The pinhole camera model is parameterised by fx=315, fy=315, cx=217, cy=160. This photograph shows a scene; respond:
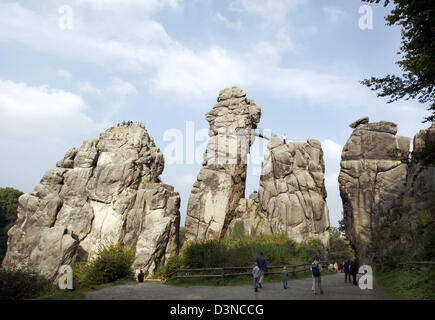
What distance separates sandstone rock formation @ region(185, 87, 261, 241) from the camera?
4412 centimetres

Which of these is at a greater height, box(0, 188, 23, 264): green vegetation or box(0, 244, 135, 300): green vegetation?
box(0, 188, 23, 264): green vegetation

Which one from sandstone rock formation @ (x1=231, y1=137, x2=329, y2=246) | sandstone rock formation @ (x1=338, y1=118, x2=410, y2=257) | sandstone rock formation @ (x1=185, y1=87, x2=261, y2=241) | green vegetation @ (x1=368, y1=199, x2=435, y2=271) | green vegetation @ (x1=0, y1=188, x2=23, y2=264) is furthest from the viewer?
green vegetation @ (x1=0, y1=188, x2=23, y2=264)

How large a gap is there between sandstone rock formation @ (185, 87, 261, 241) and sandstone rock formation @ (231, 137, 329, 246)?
2.61 metres

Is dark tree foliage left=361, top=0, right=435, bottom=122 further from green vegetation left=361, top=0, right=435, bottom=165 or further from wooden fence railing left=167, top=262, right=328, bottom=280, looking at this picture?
wooden fence railing left=167, top=262, right=328, bottom=280

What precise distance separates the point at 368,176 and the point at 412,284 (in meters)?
26.1

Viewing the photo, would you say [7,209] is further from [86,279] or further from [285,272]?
[285,272]

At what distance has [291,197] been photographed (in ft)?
136

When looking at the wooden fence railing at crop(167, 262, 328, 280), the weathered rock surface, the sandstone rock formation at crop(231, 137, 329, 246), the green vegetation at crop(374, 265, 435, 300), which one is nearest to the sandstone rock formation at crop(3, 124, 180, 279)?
the sandstone rock formation at crop(231, 137, 329, 246)

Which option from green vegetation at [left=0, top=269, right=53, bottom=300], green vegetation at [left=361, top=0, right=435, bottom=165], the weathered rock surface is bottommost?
green vegetation at [left=0, top=269, right=53, bottom=300]

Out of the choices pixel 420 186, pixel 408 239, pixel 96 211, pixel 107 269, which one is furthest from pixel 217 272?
pixel 96 211

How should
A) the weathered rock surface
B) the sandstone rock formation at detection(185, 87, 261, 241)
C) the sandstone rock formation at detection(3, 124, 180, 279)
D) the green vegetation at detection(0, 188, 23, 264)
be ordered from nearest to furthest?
the weathered rock surface, the sandstone rock formation at detection(3, 124, 180, 279), the sandstone rock formation at detection(185, 87, 261, 241), the green vegetation at detection(0, 188, 23, 264)

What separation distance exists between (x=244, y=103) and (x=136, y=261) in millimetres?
28423

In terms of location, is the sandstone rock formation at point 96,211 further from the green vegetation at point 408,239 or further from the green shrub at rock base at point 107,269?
the green vegetation at point 408,239

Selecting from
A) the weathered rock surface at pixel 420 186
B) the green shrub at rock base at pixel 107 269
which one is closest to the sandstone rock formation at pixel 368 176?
the weathered rock surface at pixel 420 186
